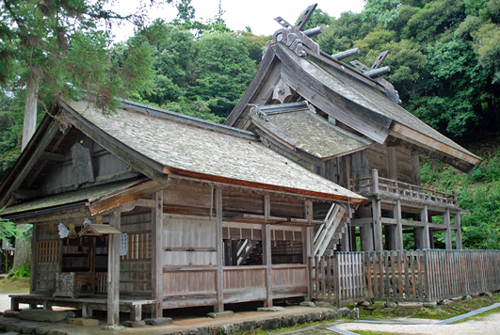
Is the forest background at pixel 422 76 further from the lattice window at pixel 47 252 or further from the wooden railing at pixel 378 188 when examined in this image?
the lattice window at pixel 47 252

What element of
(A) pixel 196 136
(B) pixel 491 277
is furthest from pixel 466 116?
(A) pixel 196 136

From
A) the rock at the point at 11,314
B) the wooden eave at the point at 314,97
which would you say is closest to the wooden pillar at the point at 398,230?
the wooden eave at the point at 314,97

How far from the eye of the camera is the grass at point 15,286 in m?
20.8

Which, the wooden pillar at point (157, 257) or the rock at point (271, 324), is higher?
the wooden pillar at point (157, 257)

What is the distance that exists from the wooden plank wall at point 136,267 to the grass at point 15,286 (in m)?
13.1

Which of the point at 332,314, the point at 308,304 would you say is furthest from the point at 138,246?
the point at 332,314

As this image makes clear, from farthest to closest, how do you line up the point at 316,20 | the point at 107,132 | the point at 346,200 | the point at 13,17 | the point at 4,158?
1. the point at 316,20
2. the point at 4,158
3. the point at 346,200
4. the point at 107,132
5. the point at 13,17

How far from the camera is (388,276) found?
12266mm

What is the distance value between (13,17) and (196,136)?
6048mm

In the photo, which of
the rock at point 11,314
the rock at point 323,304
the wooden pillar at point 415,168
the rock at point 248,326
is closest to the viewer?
the rock at point 248,326

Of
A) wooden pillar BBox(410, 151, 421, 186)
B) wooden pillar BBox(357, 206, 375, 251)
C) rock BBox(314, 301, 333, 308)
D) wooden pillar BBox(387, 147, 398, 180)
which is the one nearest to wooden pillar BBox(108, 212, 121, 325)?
rock BBox(314, 301, 333, 308)

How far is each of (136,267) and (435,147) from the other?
13810 millimetres

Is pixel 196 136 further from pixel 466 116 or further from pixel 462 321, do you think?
pixel 466 116

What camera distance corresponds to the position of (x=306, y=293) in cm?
1284
